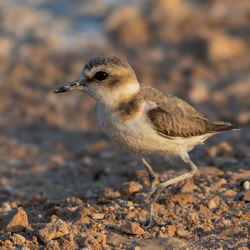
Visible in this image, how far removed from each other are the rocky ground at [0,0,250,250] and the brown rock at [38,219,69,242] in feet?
0.03

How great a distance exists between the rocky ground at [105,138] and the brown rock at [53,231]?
10mm

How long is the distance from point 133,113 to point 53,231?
139cm

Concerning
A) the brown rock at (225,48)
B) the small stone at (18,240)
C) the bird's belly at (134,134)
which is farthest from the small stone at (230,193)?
the brown rock at (225,48)

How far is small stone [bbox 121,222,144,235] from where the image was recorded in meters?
4.73

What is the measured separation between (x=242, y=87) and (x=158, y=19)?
373 cm

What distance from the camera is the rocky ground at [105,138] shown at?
4.83 meters

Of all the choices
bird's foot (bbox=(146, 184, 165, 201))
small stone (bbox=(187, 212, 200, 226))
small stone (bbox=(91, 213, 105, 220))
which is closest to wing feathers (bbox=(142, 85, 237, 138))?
bird's foot (bbox=(146, 184, 165, 201))

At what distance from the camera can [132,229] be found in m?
4.74

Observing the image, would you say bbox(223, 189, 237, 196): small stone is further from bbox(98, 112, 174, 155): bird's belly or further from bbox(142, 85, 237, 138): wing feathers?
bbox(98, 112, 174, 155): bird's belly

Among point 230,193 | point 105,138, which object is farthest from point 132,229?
point 105,138

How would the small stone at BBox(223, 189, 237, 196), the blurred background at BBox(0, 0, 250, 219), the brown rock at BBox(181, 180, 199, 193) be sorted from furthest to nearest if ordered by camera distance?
the blurred background at BBox(0, 0, 250, 219) < the brown rock at BBox(181, 180, 199, 193) < the small stone at BBox(223, 189, 237, 196)

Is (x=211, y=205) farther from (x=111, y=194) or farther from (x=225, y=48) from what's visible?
(x=225, y=48)

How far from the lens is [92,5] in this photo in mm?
13461

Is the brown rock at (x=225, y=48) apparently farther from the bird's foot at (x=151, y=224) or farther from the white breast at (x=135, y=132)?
the bird's foot at (x=151, y=224)
